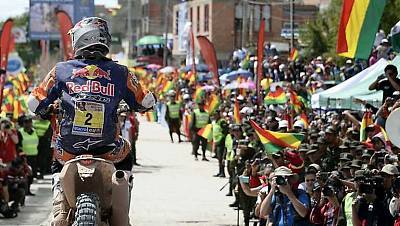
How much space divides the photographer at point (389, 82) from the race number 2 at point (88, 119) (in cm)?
747

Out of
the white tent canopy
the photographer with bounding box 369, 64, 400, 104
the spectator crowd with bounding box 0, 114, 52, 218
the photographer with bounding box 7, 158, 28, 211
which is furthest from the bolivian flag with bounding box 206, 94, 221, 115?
the photographer with bounding box 369, 64, 400, 104

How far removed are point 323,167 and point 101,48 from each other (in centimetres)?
693

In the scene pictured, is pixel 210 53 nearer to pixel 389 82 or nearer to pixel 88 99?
pixel 389 82

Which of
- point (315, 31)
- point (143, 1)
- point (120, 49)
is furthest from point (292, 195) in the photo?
point (120, 49)

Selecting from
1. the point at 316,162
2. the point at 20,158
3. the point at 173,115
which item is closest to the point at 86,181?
the point at 316,162

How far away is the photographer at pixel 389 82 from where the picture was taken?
619 inches

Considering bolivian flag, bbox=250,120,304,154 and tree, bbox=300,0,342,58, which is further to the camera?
tree, bbox=300,0,342,58

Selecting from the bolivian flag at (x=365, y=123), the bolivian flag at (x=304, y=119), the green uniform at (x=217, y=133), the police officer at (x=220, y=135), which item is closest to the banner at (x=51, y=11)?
the green uniform at (x=217, y=133)

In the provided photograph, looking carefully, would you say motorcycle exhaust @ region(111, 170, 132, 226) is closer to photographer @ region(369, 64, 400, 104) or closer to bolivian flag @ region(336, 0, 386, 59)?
bolivian flag @ region(336, 0, 386, 59)

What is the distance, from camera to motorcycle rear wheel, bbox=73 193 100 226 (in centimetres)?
841

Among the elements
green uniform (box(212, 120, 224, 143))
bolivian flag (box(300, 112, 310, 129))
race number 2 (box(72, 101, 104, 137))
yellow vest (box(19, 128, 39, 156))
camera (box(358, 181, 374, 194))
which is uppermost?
race number 2 (box(72, 101, 104, 137))

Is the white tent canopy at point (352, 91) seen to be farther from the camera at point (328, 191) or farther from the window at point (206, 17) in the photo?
the window at point (206, 17)

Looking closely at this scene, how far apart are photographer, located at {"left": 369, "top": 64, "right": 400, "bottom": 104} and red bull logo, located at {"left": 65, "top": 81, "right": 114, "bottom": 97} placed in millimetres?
7384

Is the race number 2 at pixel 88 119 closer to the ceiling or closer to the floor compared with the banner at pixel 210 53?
closer to the ceiling
